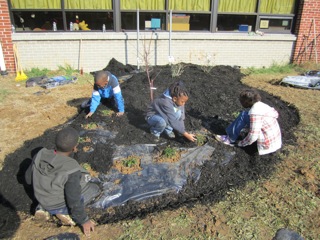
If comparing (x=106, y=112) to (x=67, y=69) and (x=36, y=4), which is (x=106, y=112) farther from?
(x=36, y=4)

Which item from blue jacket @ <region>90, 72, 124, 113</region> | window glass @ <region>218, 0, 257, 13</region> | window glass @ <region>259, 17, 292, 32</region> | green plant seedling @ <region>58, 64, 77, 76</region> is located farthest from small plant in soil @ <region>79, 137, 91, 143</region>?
window glass @ <region>259, 17, 292, 32</region>

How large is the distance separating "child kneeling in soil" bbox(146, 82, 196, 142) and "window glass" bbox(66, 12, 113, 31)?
5.92 meters

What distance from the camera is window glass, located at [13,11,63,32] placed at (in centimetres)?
858

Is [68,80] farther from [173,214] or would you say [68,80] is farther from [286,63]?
[286,63]

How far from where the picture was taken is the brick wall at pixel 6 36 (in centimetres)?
797

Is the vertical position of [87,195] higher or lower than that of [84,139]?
lower

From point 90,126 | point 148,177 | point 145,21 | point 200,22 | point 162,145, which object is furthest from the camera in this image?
point 200,22

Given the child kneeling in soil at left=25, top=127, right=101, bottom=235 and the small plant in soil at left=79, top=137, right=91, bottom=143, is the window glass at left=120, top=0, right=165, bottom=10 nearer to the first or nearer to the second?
the small plant in soil at left=79, top=137, right=91, bottom=143

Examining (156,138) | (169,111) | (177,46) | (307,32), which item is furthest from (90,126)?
(307,32)

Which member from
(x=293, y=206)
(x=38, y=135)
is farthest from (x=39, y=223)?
(x=293, y=206)

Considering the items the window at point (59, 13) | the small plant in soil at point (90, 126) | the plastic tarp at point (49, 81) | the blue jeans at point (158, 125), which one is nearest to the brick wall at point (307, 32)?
the window at point (59, 13)

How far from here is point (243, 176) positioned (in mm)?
3502

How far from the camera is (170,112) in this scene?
379 cm

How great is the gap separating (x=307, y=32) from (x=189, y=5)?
4.16 metres
